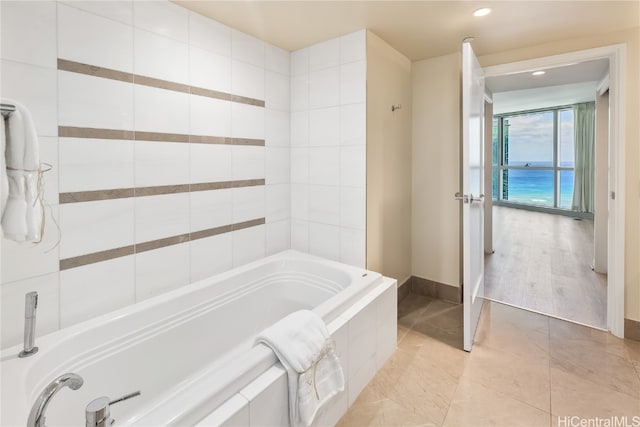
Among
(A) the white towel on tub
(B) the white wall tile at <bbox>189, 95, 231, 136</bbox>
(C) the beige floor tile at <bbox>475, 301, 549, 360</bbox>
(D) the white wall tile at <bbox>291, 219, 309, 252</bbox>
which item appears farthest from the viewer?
(D) the white wall tile at <bbox>291, 219, 309, 252</bbox>

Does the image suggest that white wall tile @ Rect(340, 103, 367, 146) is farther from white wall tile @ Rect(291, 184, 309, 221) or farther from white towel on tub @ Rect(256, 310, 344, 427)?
white towel on tub @ Rect(256, 310, 344, 427)

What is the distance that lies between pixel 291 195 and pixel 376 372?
1.53m

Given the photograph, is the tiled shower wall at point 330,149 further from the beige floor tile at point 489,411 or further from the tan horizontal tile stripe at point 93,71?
the tan horizontal tile stripe at point 93,71

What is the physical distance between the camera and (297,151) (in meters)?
2.75

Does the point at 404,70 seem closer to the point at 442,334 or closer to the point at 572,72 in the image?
the point at 572,72

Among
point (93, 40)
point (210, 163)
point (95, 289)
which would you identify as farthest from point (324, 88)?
point (95, 289)

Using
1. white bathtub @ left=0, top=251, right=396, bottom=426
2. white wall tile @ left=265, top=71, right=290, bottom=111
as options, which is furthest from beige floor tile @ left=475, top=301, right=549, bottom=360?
white wall tile @ left=265, top=71, right=290, bottom=111

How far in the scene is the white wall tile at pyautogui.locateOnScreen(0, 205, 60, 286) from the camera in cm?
136

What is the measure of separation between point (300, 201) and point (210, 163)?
0.86m

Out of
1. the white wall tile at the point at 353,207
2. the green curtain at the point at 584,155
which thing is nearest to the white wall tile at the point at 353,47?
the white wall tile at the point at 353,207

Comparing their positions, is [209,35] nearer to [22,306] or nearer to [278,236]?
[278,236]

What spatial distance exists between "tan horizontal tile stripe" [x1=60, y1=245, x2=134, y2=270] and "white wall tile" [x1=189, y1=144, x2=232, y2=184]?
0.57 metres

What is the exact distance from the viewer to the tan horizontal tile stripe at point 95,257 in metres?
1.55

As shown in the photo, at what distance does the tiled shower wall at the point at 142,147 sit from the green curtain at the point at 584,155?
639 cm
